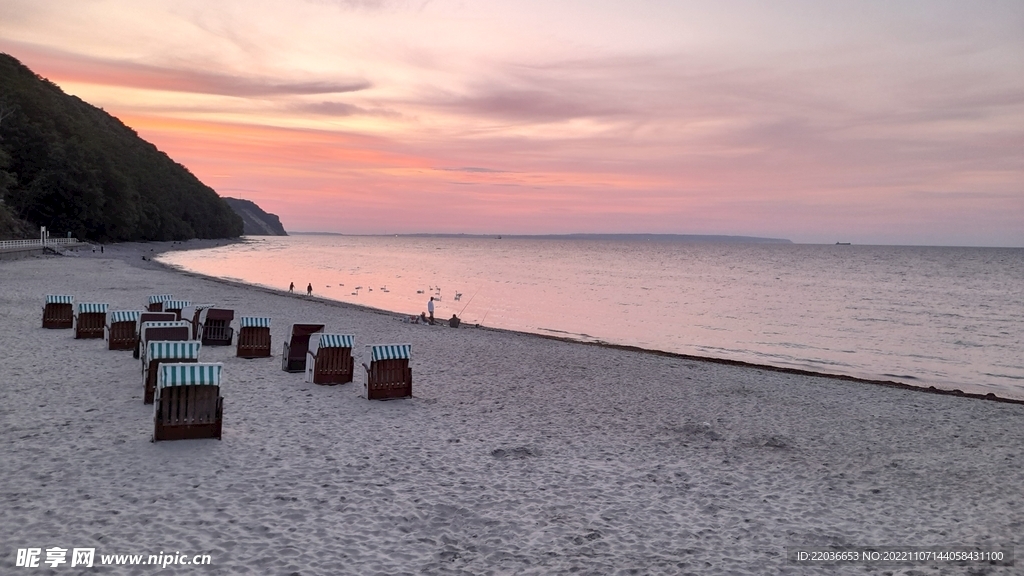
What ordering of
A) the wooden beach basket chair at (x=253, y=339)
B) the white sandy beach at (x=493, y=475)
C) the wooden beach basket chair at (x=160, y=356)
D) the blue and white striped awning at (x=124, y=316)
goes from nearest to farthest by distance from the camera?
the white sandy beach at (x=493, y=475), the wooden beach basket chair at (x=160, y=356), the blue and white striped awning at (x=124, y=316), the wooden beach basket chair at (x=253, y=339)

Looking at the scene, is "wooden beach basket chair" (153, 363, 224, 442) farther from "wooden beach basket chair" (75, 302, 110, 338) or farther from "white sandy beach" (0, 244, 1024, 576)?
"wooden beach basket chair" (75, 302, 110, 338)

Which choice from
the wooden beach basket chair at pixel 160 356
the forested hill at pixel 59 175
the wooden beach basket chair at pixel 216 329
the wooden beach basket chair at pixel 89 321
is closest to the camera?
the wooden beach basket chair at pixel 160 356

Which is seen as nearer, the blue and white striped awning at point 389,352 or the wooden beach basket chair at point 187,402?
the wooden beach basket chair at point 187,402

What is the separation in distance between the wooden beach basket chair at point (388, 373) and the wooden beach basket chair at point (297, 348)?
2.62 meters

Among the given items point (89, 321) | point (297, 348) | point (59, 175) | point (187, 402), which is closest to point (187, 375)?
point (187, 402)

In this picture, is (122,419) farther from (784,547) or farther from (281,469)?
(784,547)

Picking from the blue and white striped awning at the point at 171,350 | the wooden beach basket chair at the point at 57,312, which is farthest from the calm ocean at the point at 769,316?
the blue and white striped awning at the point at 171,350

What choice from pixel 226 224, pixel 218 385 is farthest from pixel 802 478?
pixel 226 224

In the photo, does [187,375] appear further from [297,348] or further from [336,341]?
[297,348]

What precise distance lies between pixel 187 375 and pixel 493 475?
13.7ft

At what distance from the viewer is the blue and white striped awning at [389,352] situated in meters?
11.9

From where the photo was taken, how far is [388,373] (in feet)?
39.4

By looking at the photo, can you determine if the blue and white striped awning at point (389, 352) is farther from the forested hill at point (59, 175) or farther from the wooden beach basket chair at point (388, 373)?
the forested hill at point (59, 175)

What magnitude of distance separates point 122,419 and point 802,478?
30.9 feet
